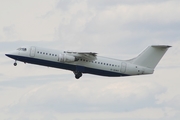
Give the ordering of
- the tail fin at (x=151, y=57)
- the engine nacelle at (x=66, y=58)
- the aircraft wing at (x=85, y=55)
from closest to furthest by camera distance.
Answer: the engine nacelle at (x=66, y=58)
the aircraft wing at (x=85, y=55)
the tail fin at (x=151, y=57)

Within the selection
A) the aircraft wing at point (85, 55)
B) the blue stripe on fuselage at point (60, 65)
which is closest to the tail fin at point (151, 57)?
the blue stripe on fuselage at point (60, 65)

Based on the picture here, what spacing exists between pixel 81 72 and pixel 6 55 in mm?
8069

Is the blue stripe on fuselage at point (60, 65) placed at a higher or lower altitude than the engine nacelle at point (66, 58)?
lower

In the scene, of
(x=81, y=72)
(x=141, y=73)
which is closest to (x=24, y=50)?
(x=81, y=72)

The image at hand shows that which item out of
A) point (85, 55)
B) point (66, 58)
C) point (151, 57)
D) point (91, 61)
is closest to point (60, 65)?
point (66, 58)

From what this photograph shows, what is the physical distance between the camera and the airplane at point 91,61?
245 ft

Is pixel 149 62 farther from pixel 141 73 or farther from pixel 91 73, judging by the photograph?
pixel 91 73

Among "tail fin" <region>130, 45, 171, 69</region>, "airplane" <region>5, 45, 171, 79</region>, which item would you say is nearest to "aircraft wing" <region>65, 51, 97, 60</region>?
"airplane" <region>5, 45, 171, 79</region>

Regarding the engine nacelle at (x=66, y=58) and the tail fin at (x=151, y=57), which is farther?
the tail fin at (x=151, y=57)

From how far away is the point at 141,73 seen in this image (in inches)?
3046

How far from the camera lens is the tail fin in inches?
3054

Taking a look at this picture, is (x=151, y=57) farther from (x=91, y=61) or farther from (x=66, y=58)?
(x=66, y=58)

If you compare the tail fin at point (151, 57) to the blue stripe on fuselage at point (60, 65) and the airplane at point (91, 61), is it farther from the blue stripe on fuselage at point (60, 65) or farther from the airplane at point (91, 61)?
the blue stripe on fuselage at point (60, 65)

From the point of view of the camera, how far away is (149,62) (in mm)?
77625
